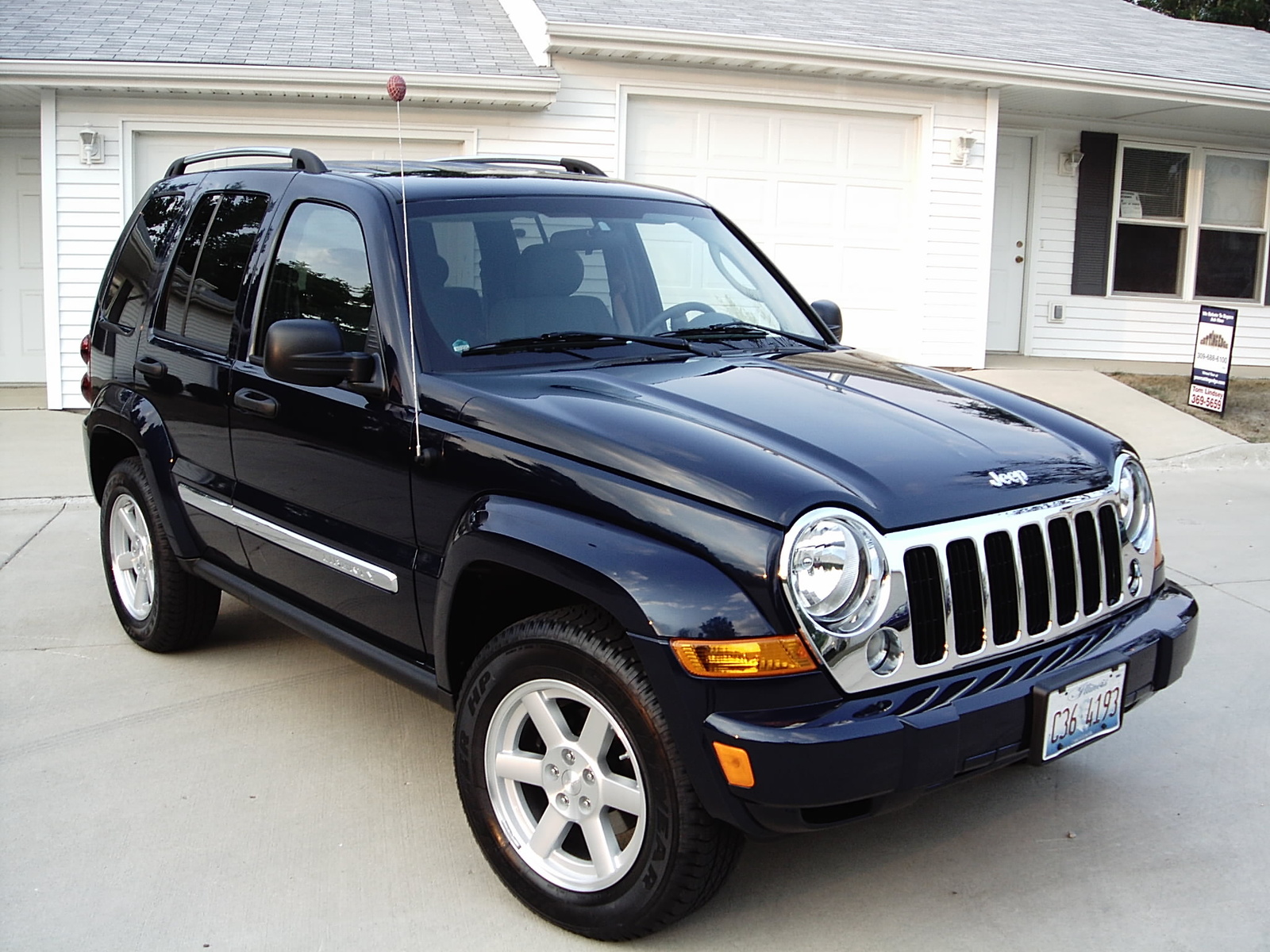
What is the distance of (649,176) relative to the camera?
11.6 meters

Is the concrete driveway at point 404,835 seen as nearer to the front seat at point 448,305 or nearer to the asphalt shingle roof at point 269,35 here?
the front seat at point 448,305

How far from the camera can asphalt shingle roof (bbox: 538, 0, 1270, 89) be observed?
11.6 m

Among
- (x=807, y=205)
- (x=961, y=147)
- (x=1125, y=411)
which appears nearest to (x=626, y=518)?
(x=1125, y=411)

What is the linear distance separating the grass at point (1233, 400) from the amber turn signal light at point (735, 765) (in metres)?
8.56

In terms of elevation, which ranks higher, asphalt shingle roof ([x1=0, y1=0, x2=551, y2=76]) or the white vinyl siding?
asphalt shingle roof ([x1=0, y1=0, x2=551, y2=76])

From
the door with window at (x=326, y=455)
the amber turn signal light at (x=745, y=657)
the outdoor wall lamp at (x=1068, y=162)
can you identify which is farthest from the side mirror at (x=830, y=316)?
the outdoor wall lamp at (x=1068, y=162)

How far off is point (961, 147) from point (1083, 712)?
33.6 feet

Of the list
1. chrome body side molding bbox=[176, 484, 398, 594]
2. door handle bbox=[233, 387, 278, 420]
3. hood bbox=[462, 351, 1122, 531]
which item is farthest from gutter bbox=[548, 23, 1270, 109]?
hood bbox=[462, 351, 1122, 531]

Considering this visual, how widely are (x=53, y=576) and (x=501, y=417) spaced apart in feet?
13.6

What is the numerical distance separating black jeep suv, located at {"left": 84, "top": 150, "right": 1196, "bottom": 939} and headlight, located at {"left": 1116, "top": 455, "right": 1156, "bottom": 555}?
11 millimetres

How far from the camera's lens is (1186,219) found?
14281mm

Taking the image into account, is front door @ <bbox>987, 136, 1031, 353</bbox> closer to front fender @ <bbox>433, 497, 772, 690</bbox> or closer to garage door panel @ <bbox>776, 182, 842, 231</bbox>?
garage door panel @ <bbox>776, 182, 842, 231</bbox>

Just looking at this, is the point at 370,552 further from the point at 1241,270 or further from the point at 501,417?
the point at 1241,270

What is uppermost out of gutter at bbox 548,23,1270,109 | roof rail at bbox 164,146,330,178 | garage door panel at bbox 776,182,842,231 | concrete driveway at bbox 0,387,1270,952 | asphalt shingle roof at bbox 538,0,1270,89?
asphalt shingle roof at bbox 538,0,1270,89
